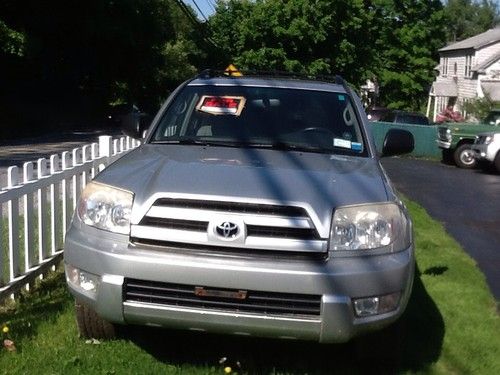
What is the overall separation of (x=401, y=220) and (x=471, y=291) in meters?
2.70

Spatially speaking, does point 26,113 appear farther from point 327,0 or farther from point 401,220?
point 401,220

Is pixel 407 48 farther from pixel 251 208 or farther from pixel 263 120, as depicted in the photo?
pixel 251 208

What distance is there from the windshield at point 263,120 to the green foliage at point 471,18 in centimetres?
9985

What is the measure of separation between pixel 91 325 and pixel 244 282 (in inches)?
47.3

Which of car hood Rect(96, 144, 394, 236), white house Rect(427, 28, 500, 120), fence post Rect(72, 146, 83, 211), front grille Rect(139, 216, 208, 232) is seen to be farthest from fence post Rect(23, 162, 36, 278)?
white house Rect(427, 28, 500, 120)

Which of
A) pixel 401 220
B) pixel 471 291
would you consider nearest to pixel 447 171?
pixel 471 291

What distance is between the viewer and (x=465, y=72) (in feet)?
166

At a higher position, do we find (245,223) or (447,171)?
(245,223)

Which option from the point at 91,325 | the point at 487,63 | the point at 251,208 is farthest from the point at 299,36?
the point at 251,208

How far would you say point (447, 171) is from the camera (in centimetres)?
2212

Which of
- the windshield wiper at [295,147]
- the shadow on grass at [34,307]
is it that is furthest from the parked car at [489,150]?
the windshield wiper at [295,147]

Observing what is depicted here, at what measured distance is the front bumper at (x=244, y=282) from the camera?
4410 millimetres

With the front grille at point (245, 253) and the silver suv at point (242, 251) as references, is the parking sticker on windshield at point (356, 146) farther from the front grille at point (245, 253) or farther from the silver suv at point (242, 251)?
the front grille at point (245, 253)

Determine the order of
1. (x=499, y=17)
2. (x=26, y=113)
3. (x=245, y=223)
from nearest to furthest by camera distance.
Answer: (x=245, y=223), (x=26, y=113), (x=499, y=17)
